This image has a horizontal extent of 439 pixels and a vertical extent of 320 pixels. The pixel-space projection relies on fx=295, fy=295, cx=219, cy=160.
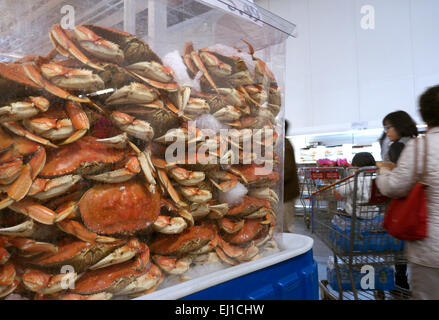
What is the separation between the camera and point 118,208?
2.10 ft

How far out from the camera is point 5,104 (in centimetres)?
57

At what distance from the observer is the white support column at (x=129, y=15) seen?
2.65ft

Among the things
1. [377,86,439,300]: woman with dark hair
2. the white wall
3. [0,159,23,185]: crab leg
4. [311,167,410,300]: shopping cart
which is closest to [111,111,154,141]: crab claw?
[0,159,23,185]: crab leg

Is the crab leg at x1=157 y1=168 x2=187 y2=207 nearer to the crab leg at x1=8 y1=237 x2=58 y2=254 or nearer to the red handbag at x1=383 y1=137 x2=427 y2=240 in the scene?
the crab leg at x1=8 y1=237 x2=58 y2=254

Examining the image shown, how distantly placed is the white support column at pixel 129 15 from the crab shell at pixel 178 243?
1.89ft

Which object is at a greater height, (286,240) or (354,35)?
(354,35)

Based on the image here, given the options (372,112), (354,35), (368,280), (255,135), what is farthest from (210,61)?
(354,35)

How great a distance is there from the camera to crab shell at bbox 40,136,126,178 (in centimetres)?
59

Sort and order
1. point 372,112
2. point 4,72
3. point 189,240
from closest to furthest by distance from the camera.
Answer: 1. point 4,72
2. point 189,240
3. point 372,112

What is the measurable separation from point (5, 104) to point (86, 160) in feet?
0.59

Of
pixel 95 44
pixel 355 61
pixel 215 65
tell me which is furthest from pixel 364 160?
pixel 355 61

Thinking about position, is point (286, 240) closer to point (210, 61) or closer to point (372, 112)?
point (210, 61)

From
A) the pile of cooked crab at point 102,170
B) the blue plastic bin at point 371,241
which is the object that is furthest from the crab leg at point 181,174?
the blue plastic bin at point 371,241
